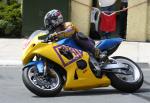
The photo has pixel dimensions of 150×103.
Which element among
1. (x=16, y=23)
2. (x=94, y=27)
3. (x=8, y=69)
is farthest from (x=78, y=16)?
(x=8, y=69)

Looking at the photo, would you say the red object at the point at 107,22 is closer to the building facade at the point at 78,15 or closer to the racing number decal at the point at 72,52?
the building facade at the point at 78,15

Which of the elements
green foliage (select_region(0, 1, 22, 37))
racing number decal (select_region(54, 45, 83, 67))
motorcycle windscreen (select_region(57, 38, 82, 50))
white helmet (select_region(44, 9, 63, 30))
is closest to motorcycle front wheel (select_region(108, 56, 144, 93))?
racing number decal (select_region(54, 45, 83, 67))

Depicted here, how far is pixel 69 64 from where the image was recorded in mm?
9336

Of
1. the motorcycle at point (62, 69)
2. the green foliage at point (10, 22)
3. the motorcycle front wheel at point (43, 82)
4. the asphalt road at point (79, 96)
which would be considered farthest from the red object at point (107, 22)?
the motorcycle front wheel at point (43, 82)

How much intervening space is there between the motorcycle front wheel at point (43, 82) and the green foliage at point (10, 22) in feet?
30.5

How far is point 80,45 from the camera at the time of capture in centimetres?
957

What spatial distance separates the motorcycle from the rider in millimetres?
87

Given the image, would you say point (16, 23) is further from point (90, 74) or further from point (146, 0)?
point (90, 74)

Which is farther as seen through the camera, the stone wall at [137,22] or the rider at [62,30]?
the stone wall at [137,22]

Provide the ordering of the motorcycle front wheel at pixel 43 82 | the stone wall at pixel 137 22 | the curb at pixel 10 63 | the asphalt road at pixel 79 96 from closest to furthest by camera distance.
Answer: the asphalt road at pixel 79 96
the motorcycle front wheel at pixel 43 82
the curb at pixel 10 63
the stone wall at pixel 137 22

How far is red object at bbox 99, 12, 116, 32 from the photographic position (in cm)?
1845

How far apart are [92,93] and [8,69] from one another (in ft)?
12.8

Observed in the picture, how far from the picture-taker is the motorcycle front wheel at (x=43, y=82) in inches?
361

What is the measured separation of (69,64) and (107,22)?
9.27m
